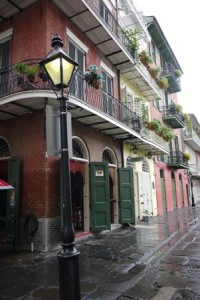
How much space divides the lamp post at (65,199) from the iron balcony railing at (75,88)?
201 centimetres

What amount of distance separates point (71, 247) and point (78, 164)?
608 cm

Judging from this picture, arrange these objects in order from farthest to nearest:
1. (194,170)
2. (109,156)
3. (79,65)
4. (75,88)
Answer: (194,170), (109,156), (79,65), (75,88)

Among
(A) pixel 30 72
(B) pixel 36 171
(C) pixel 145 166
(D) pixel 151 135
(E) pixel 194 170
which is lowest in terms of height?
(B) pixel 36 171

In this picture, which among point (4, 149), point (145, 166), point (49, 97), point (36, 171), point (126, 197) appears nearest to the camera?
point (49, 97)

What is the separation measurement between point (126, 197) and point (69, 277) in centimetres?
831

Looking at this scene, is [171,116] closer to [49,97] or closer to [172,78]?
[172,78]

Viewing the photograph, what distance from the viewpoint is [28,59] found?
7.71m

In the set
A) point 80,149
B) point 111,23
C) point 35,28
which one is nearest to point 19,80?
point 35,28

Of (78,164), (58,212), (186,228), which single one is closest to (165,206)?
(186,228)

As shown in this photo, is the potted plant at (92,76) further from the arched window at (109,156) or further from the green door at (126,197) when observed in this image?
the green door at (126,197)

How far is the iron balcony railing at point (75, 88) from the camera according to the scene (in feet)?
23.8

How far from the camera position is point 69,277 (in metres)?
3.03

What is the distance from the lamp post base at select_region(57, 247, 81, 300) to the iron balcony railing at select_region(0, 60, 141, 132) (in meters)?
3.67

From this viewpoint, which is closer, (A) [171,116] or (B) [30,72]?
(B) [30,72]
